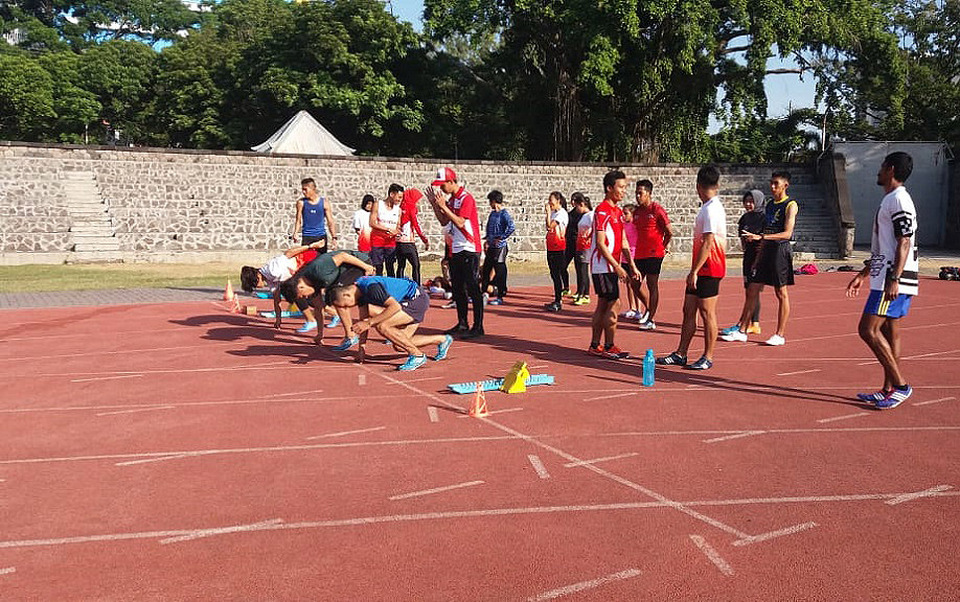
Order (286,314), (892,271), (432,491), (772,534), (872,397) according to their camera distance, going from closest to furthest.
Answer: (772,534), (432,491), (892,271), (872,397), (286,314)

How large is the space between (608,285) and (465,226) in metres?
2.09

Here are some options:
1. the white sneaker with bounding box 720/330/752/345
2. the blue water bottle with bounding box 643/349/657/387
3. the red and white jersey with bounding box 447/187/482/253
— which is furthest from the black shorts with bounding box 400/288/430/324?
the white sneaker with bounding box 720/330/752/345

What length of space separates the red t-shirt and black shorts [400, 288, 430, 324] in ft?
12.4

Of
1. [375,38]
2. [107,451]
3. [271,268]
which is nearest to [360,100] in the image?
[375,38]

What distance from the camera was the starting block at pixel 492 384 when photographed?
709 centimetres

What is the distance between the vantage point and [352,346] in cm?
951

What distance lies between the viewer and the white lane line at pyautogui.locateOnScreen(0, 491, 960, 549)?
408 centimetres

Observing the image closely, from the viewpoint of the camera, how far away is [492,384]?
7266mm

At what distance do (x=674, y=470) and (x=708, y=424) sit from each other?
1197mm

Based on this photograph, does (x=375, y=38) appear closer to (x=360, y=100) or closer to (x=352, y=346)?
(x=360, y=100)

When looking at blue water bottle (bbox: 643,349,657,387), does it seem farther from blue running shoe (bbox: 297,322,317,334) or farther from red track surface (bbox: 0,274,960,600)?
blue running shoe (bbox: 297,322,317,334)

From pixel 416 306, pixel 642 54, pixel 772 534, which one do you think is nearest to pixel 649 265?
pixel 416 306

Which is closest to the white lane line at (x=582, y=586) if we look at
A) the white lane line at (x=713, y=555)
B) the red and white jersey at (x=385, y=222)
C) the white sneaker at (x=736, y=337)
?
the white lane line at (x=713, y=555)

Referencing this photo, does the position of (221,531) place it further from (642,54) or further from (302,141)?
(642,54)
